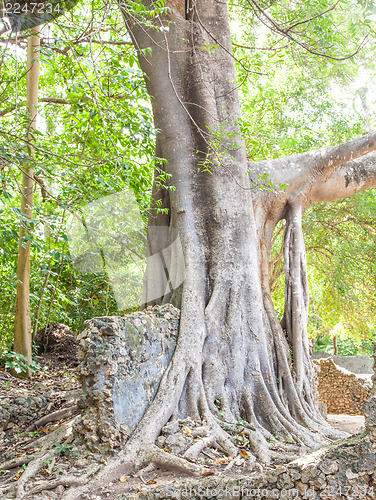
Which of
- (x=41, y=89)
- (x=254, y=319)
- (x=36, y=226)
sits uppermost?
(x=41, y=89)

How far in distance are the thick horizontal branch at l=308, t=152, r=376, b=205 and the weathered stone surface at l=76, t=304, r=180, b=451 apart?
145 inches

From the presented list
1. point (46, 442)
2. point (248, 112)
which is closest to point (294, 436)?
point (46, 442)

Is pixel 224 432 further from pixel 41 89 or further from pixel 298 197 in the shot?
pixel 41 89

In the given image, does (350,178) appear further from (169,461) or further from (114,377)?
(169,461)

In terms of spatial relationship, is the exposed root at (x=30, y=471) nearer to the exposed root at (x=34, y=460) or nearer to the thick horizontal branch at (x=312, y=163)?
the exposed root at (x=34, y=460)

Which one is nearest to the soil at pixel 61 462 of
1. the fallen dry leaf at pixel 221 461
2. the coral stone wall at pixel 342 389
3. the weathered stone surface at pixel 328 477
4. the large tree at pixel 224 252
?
the fallen dry leaf at pixel 221 461

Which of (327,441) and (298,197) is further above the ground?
(298,197)

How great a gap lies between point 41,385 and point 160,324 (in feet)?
7.28

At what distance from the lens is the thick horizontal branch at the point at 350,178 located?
621 cm

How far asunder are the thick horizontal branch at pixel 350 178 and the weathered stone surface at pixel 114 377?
3679 millimetres

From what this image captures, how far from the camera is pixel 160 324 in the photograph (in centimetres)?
391

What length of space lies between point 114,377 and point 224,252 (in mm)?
1909

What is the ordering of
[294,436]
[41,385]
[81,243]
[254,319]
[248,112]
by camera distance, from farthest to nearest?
[248,112] < [81,243] < [41,385] < [254,319] < [294,436]

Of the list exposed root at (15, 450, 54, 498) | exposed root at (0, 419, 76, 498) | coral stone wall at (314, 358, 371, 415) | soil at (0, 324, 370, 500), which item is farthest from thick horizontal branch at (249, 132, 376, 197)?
coral stone wall at (314, 358, 371, 415)
